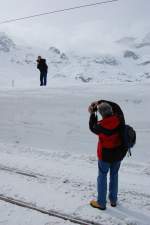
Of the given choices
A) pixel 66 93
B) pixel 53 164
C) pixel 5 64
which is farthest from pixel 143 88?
pixel 5 64

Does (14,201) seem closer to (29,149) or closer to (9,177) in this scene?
(9,177)

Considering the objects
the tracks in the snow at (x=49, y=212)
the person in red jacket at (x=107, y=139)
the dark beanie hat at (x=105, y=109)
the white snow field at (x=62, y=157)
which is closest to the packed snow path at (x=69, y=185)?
the white snow field at (x=62, y=157)

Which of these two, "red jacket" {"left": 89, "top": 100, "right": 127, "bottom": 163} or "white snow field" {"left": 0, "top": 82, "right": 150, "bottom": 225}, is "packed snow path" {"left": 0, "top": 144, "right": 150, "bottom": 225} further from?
"red jacket" {"left": 89, "top": 100, "right": 127, "bottom": 163}

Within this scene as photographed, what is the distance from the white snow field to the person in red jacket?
0.48 m

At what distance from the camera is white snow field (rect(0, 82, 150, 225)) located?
694 cm

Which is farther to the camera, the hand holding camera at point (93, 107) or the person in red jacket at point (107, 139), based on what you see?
the hand holding camera at point (93, 107)

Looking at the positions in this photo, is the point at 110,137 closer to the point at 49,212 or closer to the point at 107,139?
the point at 107,139

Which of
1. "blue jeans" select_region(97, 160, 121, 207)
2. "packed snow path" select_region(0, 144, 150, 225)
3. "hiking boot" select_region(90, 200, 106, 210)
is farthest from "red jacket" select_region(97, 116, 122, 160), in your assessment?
"packed snow path" select_region(0, 144, 150, 225)

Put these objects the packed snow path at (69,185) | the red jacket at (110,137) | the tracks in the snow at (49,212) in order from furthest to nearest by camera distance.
Result: the packed snow path at (69,185), the red jacket at (110,137), the tracks in the snow at (49,212)

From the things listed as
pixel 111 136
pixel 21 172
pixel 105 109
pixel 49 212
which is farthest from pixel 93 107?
pixel 21 172

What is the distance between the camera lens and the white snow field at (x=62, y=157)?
22.8 ft

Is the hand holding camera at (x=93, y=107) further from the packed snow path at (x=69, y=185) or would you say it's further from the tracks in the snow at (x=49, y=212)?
the tracks in the snow at (x=49, y=212)

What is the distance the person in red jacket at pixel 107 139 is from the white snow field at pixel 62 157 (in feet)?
1.58

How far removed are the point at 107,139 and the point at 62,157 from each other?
4.21 metres
